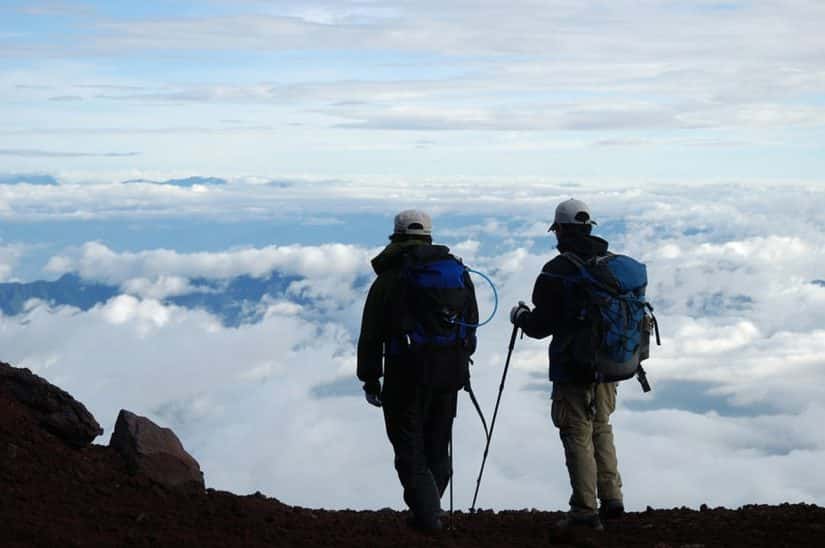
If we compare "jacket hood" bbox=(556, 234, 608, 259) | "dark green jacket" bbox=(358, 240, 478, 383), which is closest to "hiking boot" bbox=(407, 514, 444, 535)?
"dark green jacket" bbox=(358, 240, 478, 383)

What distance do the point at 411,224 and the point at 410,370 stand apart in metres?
1.30

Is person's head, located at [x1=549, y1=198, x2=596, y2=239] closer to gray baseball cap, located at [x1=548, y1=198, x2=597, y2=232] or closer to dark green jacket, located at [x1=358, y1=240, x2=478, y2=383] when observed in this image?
gray baseball cap, located at [x1=548, y1=198, x2=597, y2=232]

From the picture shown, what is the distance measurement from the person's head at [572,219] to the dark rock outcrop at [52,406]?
17.7 ft

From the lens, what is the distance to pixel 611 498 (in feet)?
37.1

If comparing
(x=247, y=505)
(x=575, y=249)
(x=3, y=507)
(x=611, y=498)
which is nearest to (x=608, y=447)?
(x=611, y=498)

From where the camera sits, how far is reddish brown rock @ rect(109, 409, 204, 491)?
12008mm

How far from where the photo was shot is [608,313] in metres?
10.6

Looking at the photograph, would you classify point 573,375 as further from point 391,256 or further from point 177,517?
point 177,517

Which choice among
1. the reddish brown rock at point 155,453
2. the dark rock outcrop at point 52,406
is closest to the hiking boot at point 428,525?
the reddish brown rock at point 155,453

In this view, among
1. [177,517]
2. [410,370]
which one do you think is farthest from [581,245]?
[177,517]

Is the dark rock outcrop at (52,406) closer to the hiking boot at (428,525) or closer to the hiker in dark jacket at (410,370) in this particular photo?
the hiker in dark jacket at (410,370)

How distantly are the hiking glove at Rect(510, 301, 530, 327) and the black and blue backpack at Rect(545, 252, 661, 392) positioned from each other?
0.51 m

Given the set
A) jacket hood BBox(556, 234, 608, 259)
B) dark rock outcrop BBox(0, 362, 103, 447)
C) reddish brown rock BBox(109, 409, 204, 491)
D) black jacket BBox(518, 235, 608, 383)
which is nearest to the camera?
black jacket BBox(518, 235, 608, 383)

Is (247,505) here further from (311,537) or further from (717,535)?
(717,535)
